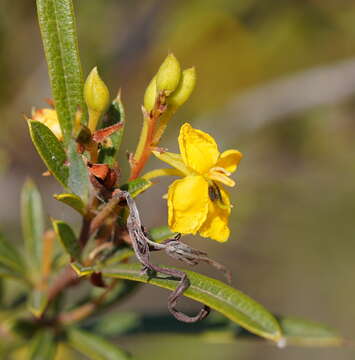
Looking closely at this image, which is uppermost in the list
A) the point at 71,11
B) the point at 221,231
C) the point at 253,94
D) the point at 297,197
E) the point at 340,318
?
the point at 71,11

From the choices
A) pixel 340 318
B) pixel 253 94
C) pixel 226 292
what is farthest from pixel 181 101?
pixel 340 318

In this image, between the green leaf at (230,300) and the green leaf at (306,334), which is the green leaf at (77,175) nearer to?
the green leaf at (230,300)

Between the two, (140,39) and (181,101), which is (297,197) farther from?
(181,101)

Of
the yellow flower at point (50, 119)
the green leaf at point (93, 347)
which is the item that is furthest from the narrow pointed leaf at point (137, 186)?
the green leaf at point (93, 347)

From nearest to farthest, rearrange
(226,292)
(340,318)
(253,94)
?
(226,292) → (253,94) → (340,318)

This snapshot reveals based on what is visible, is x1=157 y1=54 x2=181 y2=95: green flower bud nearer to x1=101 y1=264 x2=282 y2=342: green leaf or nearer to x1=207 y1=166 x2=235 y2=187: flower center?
x1=207 y1=166 x2=235 y2=187: flower center

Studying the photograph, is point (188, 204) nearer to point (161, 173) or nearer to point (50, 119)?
point (161, 173)

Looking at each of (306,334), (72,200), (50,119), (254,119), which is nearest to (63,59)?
(50,119)
